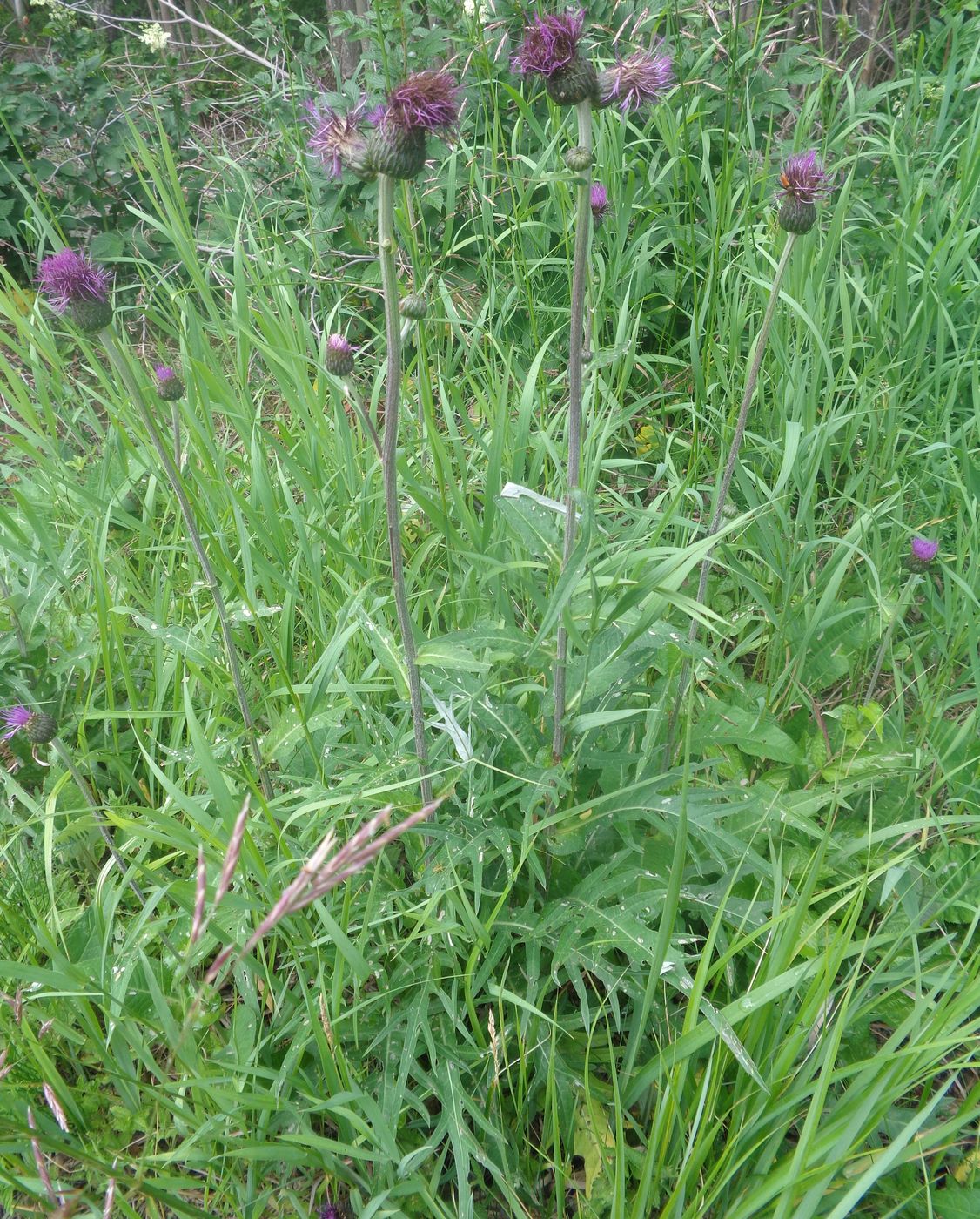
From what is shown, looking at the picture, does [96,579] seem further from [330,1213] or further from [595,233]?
[595,233]

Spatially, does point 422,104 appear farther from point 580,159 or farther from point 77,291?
point 77,291

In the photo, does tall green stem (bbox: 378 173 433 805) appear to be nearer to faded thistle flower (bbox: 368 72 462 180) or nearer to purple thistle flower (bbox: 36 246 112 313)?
faded thistle flower (bbox: 368 72 462 180)

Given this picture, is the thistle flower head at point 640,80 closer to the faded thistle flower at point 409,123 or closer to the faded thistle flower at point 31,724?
the faded thistle flower at point 409,123

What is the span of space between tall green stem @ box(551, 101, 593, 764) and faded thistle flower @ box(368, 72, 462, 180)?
8.7 inches

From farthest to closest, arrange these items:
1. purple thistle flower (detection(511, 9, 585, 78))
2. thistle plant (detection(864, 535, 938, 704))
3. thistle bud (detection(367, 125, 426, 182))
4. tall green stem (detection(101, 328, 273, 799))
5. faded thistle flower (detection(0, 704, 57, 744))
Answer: thistle plant (detection(864, 535, 938, 704)) < faded thistle flower (detection(0, 704, 57, 744)) < tall green stem (detection(101, 328, 273, 799)) < purple thistle flower (detection(511, 9, 585, 78)) < thistle bud (detection(367, 125, 426, 182))

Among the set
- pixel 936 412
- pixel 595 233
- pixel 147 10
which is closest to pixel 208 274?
pixel 595 233

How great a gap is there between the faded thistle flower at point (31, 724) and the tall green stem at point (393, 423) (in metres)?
0.76

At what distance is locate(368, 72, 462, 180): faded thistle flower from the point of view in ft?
3.91

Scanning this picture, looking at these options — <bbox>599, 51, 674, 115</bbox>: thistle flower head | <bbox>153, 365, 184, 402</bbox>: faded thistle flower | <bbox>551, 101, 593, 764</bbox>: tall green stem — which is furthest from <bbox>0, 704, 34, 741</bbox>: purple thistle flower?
<bbox>599, 51, 674, 115</bbox>: thistle flower head

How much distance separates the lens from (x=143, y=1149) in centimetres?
149

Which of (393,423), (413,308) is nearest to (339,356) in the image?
(413,308)

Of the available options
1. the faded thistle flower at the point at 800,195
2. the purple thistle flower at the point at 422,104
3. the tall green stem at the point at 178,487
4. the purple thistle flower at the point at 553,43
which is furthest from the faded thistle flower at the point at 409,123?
the faded thistle flower at the point at 800,195

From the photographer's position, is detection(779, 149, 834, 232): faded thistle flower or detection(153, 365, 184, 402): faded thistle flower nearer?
detection(779, 149, 834, 232): faded thistle flower

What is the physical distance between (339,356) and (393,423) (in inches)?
24.1
